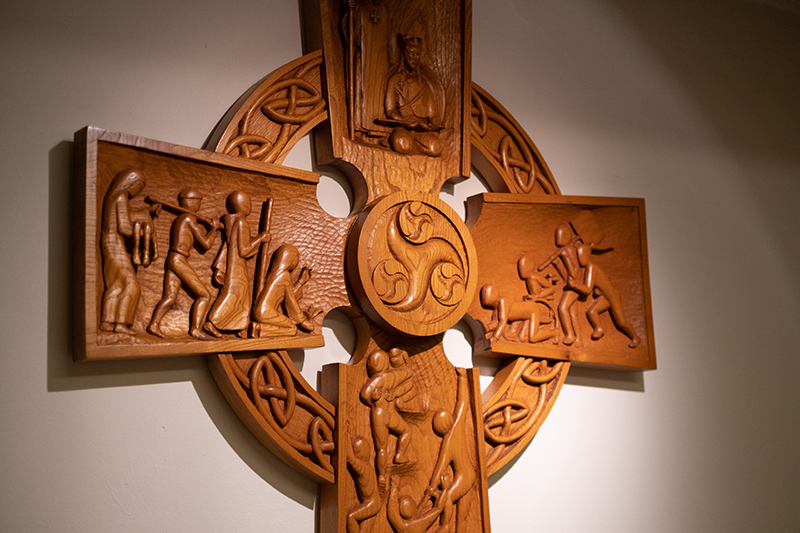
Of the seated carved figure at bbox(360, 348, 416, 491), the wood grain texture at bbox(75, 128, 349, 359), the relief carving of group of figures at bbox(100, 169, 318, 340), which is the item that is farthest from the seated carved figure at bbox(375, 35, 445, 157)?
the seated carved figure at bbox(360, 348, 416, 491)

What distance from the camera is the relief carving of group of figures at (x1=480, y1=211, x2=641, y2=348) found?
144 centimetres

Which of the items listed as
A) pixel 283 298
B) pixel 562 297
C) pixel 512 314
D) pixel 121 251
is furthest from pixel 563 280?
pixel 121 251

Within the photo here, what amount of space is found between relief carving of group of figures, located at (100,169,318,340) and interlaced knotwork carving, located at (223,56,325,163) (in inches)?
4.1

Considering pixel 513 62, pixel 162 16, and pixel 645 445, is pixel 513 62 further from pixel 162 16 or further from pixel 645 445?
pixel 645 445

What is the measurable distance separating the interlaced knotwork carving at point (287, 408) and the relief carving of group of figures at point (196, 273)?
0.22ft

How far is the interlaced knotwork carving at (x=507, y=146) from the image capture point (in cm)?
148

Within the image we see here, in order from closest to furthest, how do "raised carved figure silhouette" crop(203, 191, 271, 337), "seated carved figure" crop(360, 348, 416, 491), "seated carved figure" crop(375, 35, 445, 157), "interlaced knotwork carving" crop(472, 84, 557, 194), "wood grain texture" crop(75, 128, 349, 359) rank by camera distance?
"wood grain texture" crop(75, 128, 349, 359), "raised carved figure silhouette" crop(203, 191, 271, 337), "seated carved figure" crop(360, 348, 416, 491), "seated carved figure" crop(375, 35, 445, 157), "interlaced knotwork carving" crop(472, 84, 557, 194)

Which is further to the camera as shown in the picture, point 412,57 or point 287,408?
point 412,57

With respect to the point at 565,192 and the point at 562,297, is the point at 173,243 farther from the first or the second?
the point at 565,192

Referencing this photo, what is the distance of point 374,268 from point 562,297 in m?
0.52

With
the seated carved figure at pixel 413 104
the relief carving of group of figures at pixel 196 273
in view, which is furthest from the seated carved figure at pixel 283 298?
the seated carved figure at pixel 413 104

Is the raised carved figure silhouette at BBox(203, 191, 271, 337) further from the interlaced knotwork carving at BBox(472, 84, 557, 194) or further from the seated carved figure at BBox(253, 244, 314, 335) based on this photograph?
the interlaced knotwork carving at BBox(472, 84, 557, 194)

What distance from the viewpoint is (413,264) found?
4.30 feet

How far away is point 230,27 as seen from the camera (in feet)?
4.23
